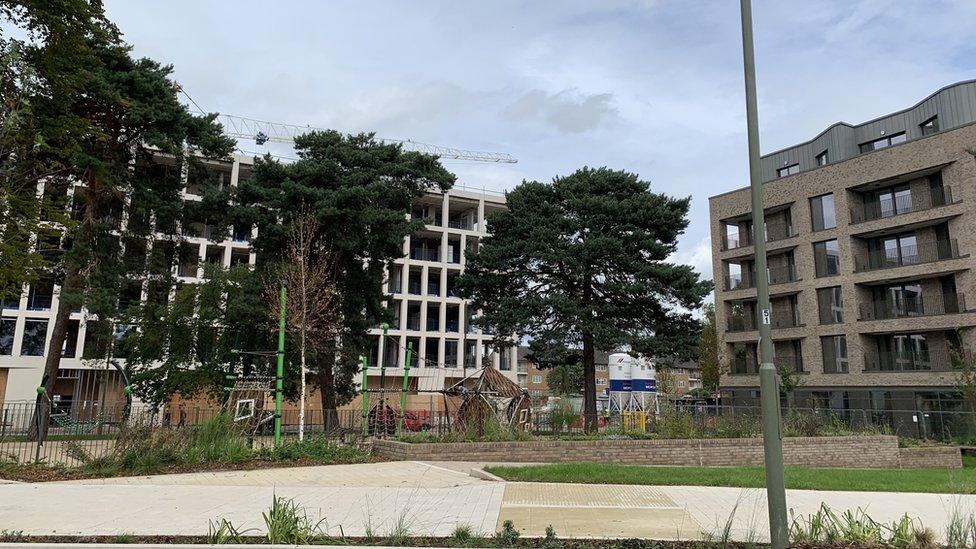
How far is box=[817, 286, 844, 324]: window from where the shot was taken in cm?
→ 4172

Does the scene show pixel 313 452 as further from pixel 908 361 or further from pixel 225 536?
pixel 908 361

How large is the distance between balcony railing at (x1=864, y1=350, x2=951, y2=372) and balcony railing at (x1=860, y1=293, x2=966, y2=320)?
2162mm

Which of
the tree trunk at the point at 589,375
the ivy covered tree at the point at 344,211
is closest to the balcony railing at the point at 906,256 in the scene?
the tree trunk at the point at 589,375

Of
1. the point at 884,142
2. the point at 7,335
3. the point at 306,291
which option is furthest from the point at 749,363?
the point at 7,335

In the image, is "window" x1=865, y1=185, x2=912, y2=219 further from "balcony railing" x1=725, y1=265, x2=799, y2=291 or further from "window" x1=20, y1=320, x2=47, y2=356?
"window" x1=20, y1=320, x2=47, y2=356

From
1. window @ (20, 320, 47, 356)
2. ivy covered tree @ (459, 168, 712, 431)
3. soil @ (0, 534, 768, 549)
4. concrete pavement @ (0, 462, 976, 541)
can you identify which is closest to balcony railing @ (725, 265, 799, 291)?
ivy covered tree @ (459, 168, 712, 431)

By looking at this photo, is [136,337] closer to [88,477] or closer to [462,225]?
[88,477]

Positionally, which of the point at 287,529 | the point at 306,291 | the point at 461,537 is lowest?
the point at 461,537

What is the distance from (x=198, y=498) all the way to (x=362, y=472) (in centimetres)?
452

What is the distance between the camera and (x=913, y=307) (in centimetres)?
3900

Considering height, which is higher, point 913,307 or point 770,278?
point 770,278

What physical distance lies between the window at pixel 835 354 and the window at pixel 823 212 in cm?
704

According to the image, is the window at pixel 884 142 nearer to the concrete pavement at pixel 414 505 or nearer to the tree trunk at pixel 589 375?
the tree trunk at pixel 589 375

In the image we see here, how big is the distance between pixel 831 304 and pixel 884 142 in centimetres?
1212
